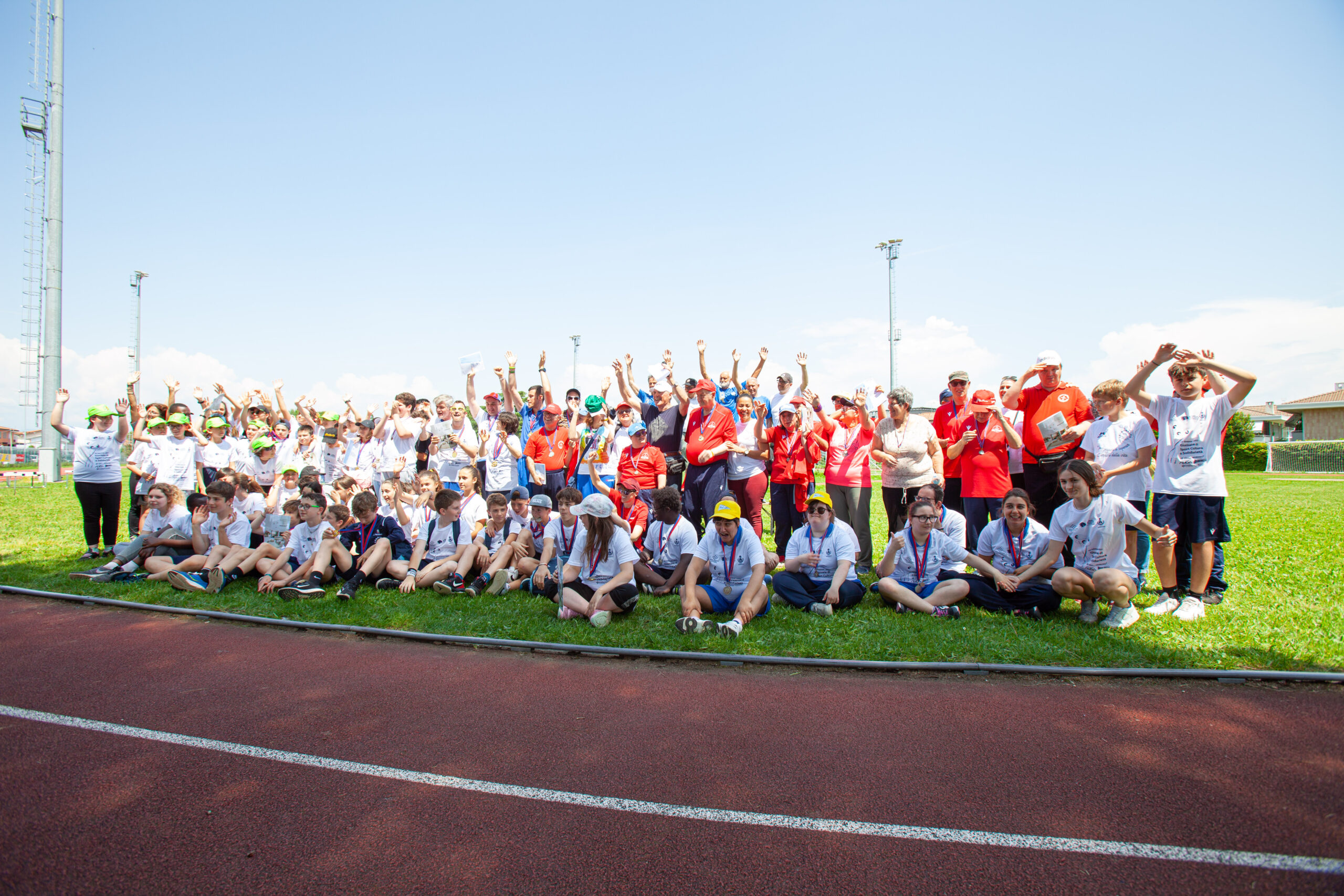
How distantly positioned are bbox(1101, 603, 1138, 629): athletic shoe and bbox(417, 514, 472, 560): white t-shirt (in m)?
6.74

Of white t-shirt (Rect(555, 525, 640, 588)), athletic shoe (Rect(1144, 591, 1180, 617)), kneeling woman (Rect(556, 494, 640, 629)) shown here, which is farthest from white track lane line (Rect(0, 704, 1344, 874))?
athletic shoe (Rect(1144, 591, 1180, 617))

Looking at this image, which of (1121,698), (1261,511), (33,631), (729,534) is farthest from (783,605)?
(1261,511)

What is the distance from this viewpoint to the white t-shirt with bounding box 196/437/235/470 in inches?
437

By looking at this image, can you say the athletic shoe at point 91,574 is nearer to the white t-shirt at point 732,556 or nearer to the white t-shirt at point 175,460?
the white t-shirt at point 175,460

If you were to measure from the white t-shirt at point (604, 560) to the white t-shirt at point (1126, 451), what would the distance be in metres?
4.81

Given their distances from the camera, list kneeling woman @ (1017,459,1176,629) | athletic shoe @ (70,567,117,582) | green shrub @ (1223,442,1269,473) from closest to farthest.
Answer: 1. kneeling woman @ (1017,459,1176,629)
2. athletic shoe @ (70,567,117,582)
3. green shrub @ (1223,442,1269,473)

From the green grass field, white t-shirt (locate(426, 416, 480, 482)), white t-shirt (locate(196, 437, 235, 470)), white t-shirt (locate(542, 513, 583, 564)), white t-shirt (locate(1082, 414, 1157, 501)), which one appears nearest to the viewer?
the green grass field

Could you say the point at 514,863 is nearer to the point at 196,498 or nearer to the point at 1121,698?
the point at 1121,698

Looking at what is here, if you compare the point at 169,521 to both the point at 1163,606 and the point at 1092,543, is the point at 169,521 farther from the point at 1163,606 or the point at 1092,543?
the point at 1163,606

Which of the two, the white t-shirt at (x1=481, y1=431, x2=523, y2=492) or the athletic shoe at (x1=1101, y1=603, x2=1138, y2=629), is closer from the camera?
the athletic shoe at (x1=1101, y1=603, x2=1138, y2=629)

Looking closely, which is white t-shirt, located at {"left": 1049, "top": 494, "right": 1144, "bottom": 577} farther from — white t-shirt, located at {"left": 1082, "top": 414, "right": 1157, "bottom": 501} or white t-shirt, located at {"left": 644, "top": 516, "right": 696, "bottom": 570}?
white t-shirt, located at {"left": 644, "top": 516, "right": 696, "bottom": 570}

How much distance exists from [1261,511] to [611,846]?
1798 cm

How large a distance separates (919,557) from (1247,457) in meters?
43.3

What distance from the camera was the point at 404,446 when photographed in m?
11.0
